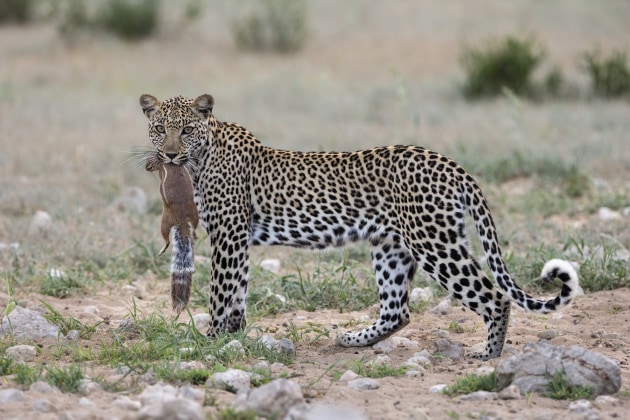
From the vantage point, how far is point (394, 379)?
633cm

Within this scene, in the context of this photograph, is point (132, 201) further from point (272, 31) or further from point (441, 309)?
point (272, 31)

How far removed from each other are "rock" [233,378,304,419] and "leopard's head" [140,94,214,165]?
89.8 inches

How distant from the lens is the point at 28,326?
7227mm

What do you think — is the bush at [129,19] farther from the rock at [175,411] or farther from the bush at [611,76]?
the rock at [175,411]

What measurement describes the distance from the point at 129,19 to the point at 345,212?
1669 cm

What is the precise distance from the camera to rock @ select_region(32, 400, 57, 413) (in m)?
5.51

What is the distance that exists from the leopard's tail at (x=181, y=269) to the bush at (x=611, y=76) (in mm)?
12003

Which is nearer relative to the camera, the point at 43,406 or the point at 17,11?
the point at 43,406

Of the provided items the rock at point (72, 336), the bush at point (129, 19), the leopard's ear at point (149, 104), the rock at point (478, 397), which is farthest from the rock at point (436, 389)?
the bush at point (129, 19)

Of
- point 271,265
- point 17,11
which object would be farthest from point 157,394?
Answer: point 17,11

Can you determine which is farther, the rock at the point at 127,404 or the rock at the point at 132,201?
the rock at the point at 132,201

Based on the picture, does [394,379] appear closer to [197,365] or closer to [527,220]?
[197,365]

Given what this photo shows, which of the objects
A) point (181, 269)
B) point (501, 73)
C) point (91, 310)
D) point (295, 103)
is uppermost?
point (501, 73)

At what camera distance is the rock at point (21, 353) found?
6.62m
